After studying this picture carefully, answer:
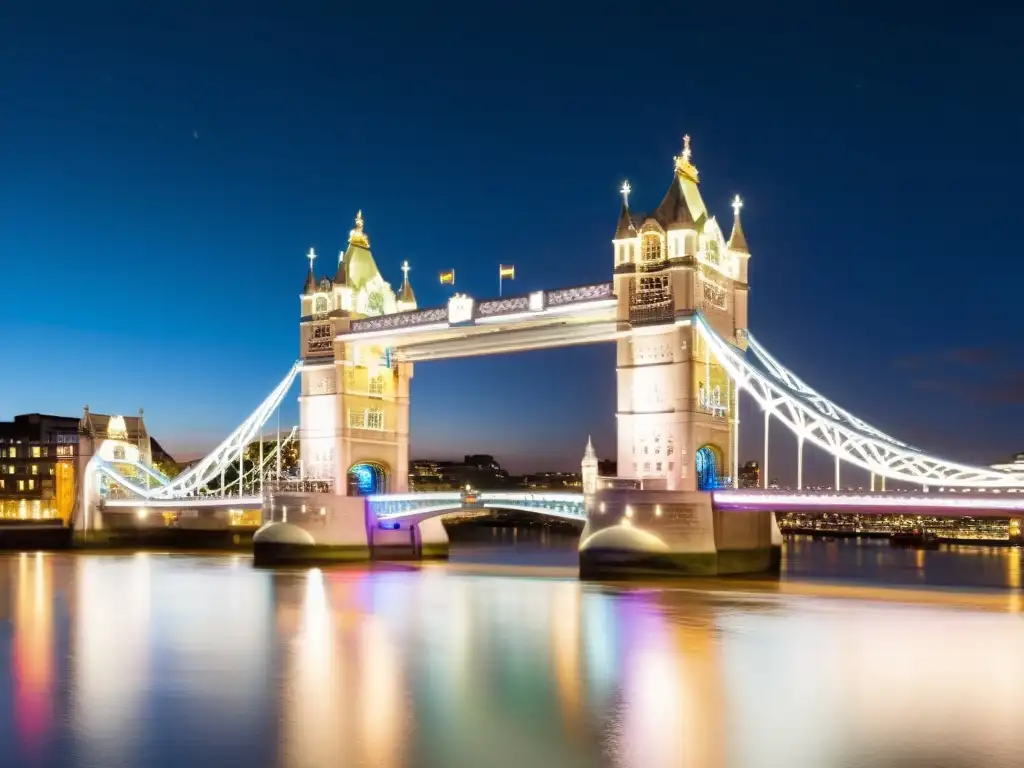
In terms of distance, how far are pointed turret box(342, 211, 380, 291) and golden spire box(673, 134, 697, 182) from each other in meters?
15.4

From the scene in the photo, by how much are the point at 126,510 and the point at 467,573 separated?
30.9m

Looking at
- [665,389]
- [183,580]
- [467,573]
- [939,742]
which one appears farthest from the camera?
[467,573]

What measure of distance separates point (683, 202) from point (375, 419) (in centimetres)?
1688

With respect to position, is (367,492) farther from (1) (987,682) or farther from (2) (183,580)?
(1) (987,682)

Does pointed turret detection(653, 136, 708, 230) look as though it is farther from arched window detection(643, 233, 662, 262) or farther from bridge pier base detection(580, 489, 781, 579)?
bridge pier base detection(580, 489, 781, 579)

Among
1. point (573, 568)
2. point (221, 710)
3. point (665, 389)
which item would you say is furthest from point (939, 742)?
point (573, 568)

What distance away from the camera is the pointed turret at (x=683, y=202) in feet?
114

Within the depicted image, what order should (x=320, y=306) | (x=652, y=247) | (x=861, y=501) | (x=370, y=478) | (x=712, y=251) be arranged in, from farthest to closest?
(x=370, y=478) < (x=320, y=306) < (x=712, y=251) < (x=652, y=247) < (x=861, y=501)

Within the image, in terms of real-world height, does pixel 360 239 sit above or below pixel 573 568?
above

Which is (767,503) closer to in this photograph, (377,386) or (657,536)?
(657,536)

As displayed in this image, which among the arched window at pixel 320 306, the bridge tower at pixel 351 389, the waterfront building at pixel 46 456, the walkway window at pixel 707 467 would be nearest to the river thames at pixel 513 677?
the walkway window at pixel 707 467

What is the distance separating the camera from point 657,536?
32594 mm

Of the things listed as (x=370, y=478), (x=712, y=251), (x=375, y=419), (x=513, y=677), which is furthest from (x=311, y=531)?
(x=513, y=677)

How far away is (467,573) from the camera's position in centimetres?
4025
